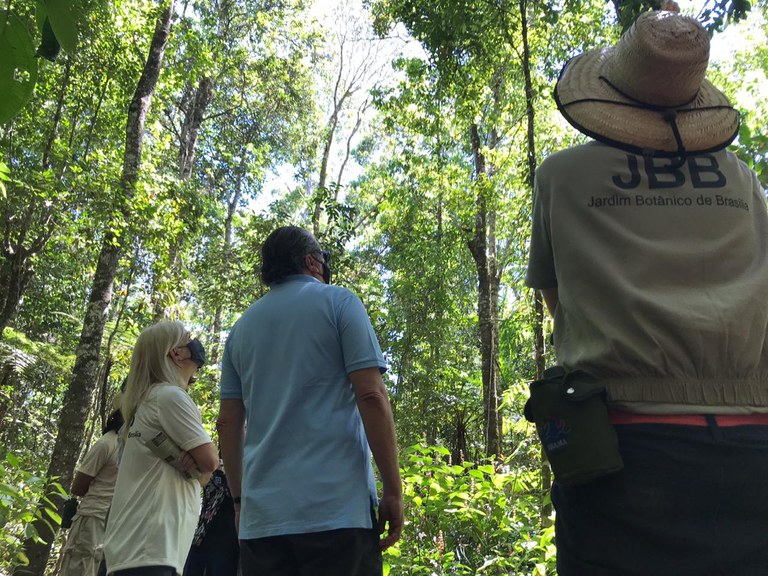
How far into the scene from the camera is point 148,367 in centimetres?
A: 326

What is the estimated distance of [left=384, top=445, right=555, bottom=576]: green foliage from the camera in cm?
435

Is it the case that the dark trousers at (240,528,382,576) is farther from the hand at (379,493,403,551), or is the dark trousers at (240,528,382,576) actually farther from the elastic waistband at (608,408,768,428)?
the elastic waistband at (608,408,768,428)

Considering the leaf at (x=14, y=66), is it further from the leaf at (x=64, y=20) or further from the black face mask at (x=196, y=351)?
the black face mask at (x=196, y=351)

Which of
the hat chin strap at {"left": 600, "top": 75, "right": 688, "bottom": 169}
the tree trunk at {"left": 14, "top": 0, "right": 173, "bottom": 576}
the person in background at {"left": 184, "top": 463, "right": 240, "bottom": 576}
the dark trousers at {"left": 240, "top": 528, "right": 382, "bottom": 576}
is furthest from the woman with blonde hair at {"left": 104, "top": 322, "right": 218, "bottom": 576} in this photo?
the tree trunk at {"left": 14, "top": 0, "right": 173, "bottom": 576}

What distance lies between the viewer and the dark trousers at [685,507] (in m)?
1.14

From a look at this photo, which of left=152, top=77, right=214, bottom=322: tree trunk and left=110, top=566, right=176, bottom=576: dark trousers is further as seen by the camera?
left=152, top=77, right=214, bottom=322: tree trunk

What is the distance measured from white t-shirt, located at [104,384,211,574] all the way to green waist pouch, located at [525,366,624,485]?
2.16 meters

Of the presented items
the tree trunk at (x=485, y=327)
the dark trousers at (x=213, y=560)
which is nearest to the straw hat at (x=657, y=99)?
the dark trousers at (x=213, y=560)

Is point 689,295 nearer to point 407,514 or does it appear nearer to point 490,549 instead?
point 490,549

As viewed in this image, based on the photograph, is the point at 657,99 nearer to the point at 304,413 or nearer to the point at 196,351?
the point at 304,413

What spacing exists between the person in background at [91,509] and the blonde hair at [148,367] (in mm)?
985

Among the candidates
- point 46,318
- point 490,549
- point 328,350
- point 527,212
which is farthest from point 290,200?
point 328,350

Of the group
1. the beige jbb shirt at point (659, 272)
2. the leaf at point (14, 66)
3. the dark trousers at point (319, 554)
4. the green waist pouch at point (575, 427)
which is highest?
the leaf at point (14, 66)

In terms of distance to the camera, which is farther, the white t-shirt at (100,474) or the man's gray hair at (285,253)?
the white t-shirt at (100,474)
